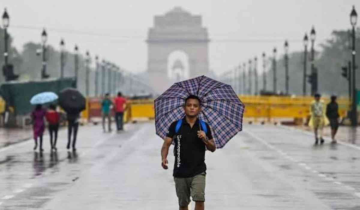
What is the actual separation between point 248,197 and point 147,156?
39.2 ft

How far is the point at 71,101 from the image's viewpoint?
33.9m

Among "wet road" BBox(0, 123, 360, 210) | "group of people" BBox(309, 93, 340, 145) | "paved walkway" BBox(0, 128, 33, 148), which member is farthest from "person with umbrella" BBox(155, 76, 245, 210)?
"paved walkway" BBox(0, 128, 33, 148)

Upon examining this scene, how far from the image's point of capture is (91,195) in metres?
19.1

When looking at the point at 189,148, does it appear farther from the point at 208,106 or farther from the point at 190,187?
the point at 208,106

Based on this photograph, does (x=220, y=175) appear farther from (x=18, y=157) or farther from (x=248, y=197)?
(x=18, y=157)

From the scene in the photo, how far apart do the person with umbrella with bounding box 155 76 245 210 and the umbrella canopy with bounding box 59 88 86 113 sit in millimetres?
→ 20429

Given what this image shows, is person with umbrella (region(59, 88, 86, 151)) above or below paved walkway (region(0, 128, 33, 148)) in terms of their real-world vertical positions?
above

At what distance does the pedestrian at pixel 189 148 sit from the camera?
13.0 meters

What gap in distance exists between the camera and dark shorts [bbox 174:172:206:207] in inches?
508

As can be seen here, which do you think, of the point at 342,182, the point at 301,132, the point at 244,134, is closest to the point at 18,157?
the point at 342,182

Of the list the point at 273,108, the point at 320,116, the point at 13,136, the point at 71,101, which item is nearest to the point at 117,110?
the point at 13,136

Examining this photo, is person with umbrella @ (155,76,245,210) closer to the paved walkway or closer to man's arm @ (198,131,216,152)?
man's arm @ (198,131,216,152)

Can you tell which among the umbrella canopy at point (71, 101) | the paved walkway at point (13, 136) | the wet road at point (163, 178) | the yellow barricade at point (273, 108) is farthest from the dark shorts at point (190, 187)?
the yellow barricade at point (273, 108)

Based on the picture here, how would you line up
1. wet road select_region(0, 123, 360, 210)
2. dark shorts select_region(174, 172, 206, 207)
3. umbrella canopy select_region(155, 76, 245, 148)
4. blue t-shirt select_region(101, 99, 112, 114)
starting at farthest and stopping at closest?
blue t-shirt select_region(101, 99, 112, 114) < wet road select_region(0, 123, 360, 210) < umbrella canopy select_region(155, 76, 245, 148) < dark shorts select_region(174, 172, 206, 207)
